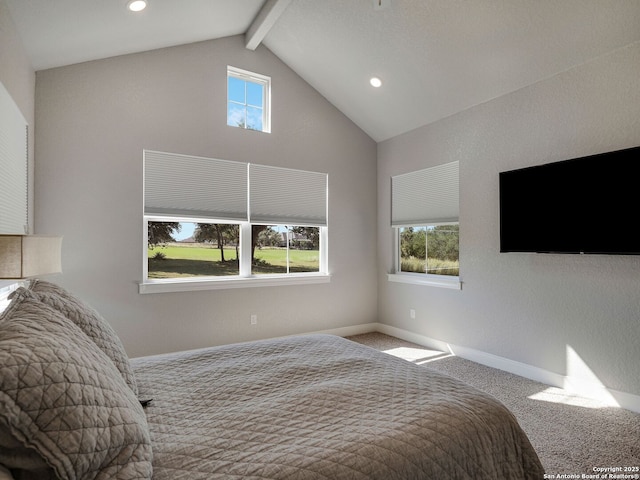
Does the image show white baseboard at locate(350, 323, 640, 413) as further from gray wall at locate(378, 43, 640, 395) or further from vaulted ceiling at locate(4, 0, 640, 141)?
vaulted ceiling at locate(4, 0, 640, 141)

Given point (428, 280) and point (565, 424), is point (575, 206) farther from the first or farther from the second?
point (428, 280)

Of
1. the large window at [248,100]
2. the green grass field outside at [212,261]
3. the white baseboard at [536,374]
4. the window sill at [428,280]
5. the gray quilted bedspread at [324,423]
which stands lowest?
the white baseboard at [536,374]

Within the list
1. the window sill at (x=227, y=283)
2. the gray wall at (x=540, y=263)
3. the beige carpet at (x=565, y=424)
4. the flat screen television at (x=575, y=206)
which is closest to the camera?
the beige carpet at (x=565, y=424)

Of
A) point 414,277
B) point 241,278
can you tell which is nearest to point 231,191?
point 241,278

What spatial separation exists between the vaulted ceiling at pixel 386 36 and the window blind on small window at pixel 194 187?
112cm

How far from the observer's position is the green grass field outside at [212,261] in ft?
12.5

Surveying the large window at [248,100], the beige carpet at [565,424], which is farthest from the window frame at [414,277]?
the large window at [248,100]

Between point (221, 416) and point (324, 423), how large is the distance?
38 centimetres

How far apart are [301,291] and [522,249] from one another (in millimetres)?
2485

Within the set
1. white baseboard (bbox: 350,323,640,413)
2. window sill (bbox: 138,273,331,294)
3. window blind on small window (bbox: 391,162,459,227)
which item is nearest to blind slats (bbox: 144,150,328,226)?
window sill (bbox: 138,273,331,294)

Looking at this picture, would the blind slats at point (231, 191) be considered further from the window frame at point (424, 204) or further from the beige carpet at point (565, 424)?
the beige carpet at point (565, 424)

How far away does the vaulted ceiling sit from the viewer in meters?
2.61

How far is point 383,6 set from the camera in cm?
305

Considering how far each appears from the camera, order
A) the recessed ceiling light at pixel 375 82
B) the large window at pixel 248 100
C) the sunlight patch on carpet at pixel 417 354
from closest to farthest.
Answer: the sunlight patch on carpet at pixel 417 354
the recessed ceiling light at pixel 375 82
the large window at pixel 248 100
